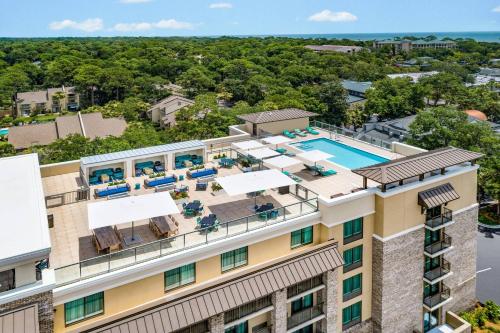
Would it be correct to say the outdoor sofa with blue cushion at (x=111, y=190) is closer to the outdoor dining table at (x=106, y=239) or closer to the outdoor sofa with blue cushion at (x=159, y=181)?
the outdoor sofa with blue cushion at (x=159, y=181)

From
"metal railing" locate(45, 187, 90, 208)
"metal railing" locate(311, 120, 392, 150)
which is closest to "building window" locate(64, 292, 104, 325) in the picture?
"metal railing" locate(45, 187, 90, 208)

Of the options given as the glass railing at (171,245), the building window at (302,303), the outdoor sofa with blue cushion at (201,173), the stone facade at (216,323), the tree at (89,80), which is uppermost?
the tree at (89,80)

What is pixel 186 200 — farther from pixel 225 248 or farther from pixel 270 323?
pixel 270 323

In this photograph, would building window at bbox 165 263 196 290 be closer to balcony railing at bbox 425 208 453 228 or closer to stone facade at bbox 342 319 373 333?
stone facade at bbox 342 319 373 333

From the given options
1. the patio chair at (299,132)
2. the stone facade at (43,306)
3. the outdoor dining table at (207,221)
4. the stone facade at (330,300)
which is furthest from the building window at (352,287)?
the patio chair at (299,132)

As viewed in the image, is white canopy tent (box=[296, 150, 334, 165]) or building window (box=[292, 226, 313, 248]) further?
white canopy tent (box=[296, 150, 334, 165])

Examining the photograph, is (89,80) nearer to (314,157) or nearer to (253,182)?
(314,157)

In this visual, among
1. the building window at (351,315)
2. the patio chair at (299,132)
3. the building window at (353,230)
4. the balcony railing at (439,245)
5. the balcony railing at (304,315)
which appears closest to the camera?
the balcony railing at (304,315)

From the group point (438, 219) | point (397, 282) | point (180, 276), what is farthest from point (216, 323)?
point (438, 219)
